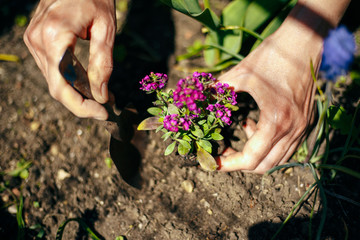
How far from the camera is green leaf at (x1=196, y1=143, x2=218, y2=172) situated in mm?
1309

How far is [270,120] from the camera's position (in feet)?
4.37

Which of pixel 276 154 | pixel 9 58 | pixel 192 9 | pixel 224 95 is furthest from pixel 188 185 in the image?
pixel 9 58

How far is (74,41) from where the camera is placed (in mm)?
1205

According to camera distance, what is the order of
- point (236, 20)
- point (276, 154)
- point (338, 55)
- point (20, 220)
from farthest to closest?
point (236, 20)
point (20, 220)
point (276, 154)
point (338, 55)

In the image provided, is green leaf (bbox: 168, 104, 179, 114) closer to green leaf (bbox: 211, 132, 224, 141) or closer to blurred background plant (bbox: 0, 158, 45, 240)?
green leaf (bbox: 211, 132, 224, 141)

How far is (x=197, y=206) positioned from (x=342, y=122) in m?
1.02

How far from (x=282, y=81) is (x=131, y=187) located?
118 cm

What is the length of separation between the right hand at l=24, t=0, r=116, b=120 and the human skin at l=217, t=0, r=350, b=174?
26.3 inches

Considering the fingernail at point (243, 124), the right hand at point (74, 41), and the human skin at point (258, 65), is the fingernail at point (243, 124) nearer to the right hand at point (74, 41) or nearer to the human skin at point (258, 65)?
the human skin at point (258, 65)

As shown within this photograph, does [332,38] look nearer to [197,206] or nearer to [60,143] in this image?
[197,206]

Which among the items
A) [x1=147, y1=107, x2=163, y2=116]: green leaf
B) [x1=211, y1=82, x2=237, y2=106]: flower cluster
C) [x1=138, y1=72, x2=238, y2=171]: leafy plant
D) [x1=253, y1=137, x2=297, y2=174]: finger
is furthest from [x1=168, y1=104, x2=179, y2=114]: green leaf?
[x1=253, y1=137, x2=297, y2=174]: finger

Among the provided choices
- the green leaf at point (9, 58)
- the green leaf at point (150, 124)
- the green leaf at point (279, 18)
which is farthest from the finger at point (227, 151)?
the green leaf at point (9, 58)

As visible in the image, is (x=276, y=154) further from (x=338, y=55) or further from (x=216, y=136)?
(x=338, y=55)

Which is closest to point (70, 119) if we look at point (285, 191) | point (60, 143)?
point (60, 143)
